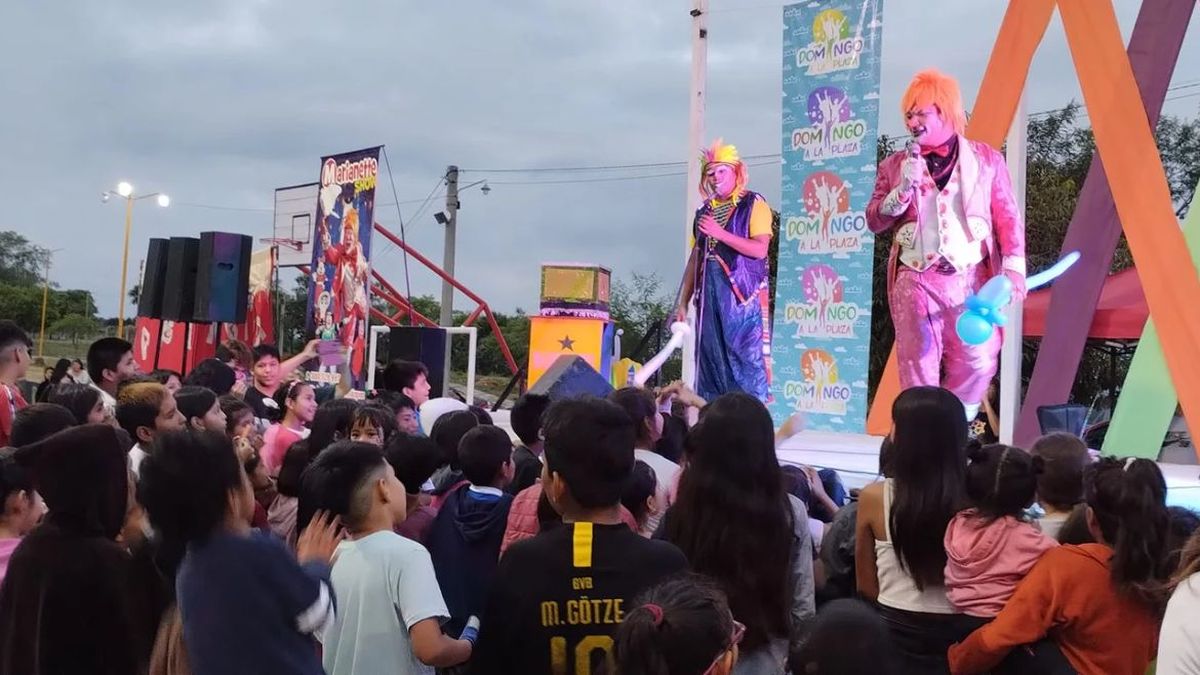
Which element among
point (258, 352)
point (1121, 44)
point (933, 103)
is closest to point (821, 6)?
point (1121, 44)

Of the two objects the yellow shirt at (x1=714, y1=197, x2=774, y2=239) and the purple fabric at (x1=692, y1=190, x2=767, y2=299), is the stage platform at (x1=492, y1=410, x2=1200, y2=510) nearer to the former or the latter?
the purple fabric at (x1=692, y1=190, x2=767, y2=299)

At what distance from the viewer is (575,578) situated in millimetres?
1938

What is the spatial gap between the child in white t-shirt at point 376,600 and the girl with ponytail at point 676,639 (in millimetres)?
683

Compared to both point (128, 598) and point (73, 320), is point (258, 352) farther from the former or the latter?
point (73, 320)

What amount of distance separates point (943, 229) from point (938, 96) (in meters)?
0.62

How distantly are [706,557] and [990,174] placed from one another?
3.43 meters

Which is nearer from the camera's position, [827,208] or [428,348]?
[827,208]

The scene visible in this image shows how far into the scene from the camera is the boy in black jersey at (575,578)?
193cm

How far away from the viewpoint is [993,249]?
5.05m

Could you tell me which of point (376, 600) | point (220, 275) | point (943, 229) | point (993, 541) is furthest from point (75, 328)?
point (993, 541)

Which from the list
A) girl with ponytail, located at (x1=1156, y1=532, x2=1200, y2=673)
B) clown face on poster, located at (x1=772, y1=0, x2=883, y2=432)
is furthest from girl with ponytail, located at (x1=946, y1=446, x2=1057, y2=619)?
clown face on poster, located at (x1=772, y1=0, x2=883, y2=432)

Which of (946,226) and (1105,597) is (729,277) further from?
(1105,597)

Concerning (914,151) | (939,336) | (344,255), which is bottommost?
(939,336)

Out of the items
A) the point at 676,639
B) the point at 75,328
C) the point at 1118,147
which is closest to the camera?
the point at 676,639
